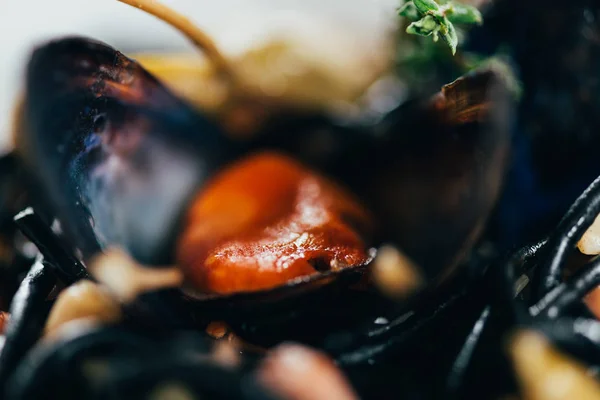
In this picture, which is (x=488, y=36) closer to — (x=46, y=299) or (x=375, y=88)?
(x=375, y=88)

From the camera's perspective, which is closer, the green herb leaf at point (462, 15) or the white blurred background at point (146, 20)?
the green herb leaf at point (462, 15)

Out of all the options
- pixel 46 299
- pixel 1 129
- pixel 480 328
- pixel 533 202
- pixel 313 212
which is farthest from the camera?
pixel 1 129

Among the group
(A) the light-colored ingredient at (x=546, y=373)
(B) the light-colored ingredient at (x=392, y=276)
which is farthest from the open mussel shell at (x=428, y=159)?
(A) the light-colored ingredient at (x=546, y=373)

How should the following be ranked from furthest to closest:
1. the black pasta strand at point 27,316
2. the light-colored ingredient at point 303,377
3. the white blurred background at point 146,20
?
1. the white blurred background at point 146,20
2. the black pasta strand at point 27,316
3. the light-colored ingredient at point 303,377

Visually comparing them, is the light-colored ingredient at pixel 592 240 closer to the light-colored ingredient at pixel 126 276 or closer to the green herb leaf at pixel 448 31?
the green herb leaf at pixel 448 31

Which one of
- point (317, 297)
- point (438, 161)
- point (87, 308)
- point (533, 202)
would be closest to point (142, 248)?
point (87, 308)

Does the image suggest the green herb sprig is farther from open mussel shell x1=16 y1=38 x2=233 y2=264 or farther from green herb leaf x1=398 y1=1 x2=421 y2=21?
open mussel shell x1=16 y1=38 x2=233 y2=264

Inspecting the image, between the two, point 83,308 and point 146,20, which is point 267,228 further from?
point 146,20

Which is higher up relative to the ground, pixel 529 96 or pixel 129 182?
pixel 129 182
